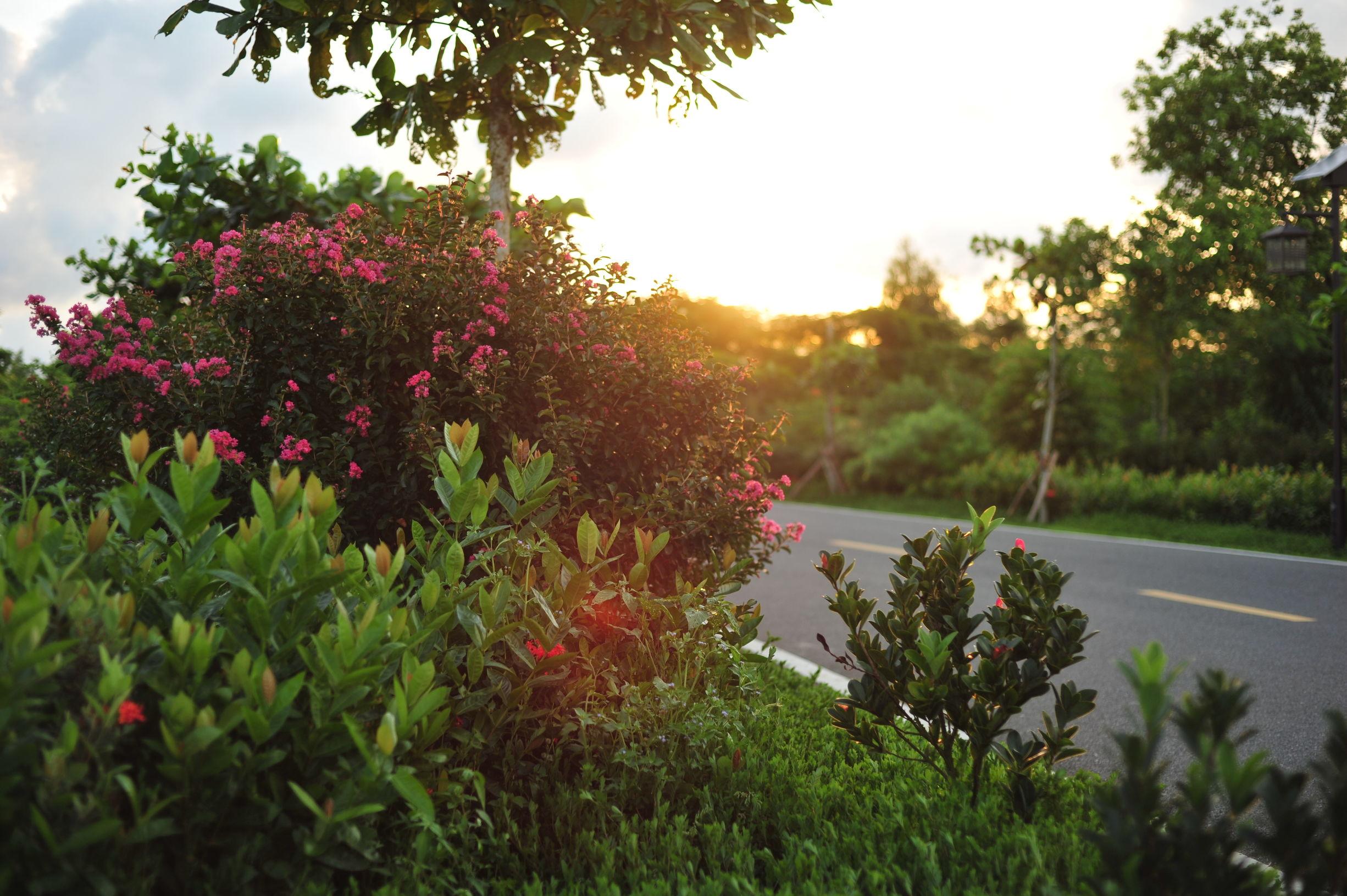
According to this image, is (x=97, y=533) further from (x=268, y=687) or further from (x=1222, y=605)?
(x=1222, y=605)

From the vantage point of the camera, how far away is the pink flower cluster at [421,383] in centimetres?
366

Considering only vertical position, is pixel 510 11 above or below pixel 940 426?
above

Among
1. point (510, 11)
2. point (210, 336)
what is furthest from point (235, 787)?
point (510, 11)

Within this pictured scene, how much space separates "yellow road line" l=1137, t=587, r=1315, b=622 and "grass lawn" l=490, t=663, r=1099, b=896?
221 inches

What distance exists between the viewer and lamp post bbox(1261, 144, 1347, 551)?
1106 centimetres

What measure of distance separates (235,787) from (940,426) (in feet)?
67.0

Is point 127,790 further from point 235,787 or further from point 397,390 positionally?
point 397,390

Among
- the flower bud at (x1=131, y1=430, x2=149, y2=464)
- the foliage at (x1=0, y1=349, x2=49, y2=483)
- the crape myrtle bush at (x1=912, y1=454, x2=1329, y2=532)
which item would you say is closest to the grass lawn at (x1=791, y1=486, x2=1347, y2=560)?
the crape myrtle bush at (x1=912, y1=454, x2=1329, y2=532)

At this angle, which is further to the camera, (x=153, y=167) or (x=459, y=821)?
(x=153, y=167)

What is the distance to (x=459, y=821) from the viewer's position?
2219 millimetres

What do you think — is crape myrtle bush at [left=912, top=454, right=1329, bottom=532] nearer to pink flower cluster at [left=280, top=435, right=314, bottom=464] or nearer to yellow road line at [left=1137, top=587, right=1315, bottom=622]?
yellow road line at [left=1137, top=587, right=1315, bottom=622]

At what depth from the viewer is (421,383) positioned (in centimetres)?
372

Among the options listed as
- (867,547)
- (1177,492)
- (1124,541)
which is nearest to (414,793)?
(867,547)

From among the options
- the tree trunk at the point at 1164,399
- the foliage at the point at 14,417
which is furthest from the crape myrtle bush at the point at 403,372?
the tree trunk at the point at 1164,399
